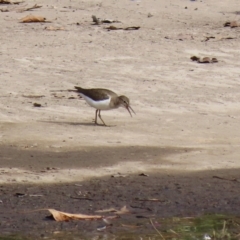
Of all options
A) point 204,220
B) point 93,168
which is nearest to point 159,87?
point 93,168

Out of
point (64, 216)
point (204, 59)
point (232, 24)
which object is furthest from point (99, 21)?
point (64, 216)

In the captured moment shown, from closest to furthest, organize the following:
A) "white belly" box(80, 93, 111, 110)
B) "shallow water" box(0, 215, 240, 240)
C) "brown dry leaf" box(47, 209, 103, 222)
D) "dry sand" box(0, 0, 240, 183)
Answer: "shallow water" box(0, 215, 240, 240) → "brown dry leaf" box(47, 209, 103, 222) → "dry sand" box(0, 0, 240, 183) → "white belly" box(80, 93, 111, 110)

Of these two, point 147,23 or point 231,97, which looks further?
point 147,23

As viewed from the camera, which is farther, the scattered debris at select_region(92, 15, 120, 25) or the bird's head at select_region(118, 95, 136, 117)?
the scattered debris at select_region(92, 15, 120, 25)

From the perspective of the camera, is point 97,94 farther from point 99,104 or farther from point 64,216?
point 64,216

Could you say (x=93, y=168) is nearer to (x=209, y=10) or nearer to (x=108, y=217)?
(x=108, y=217)

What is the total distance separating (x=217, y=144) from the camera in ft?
37.2

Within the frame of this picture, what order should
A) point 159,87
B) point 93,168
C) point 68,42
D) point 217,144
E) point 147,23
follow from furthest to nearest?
point 147,23 < point 68,42 < point 159,87 < point 217,144 < point 93,168

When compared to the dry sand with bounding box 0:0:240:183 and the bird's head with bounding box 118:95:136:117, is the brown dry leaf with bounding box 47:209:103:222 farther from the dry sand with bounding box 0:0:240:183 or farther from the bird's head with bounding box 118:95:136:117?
the bird's head with bounding box 118:95:136:117

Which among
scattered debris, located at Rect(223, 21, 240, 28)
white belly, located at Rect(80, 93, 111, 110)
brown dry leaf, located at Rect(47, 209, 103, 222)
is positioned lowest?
scattered debris, located at Rect(223, 21, 240, 28)

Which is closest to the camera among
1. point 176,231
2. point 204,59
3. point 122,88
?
point 176,231

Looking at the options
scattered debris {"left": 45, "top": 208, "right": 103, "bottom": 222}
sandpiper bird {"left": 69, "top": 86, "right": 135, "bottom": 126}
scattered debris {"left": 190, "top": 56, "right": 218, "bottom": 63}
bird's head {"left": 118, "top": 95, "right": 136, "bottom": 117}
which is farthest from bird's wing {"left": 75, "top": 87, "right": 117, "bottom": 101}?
scattered debris {"left": 45, "top": 208, "right": 103, "bottom": 222}

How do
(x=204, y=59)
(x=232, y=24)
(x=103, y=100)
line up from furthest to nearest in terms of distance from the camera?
(x=232, y=24) < (x=204, y=59) < (x=103, y=100)

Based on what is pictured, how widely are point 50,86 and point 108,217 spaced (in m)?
5.14
